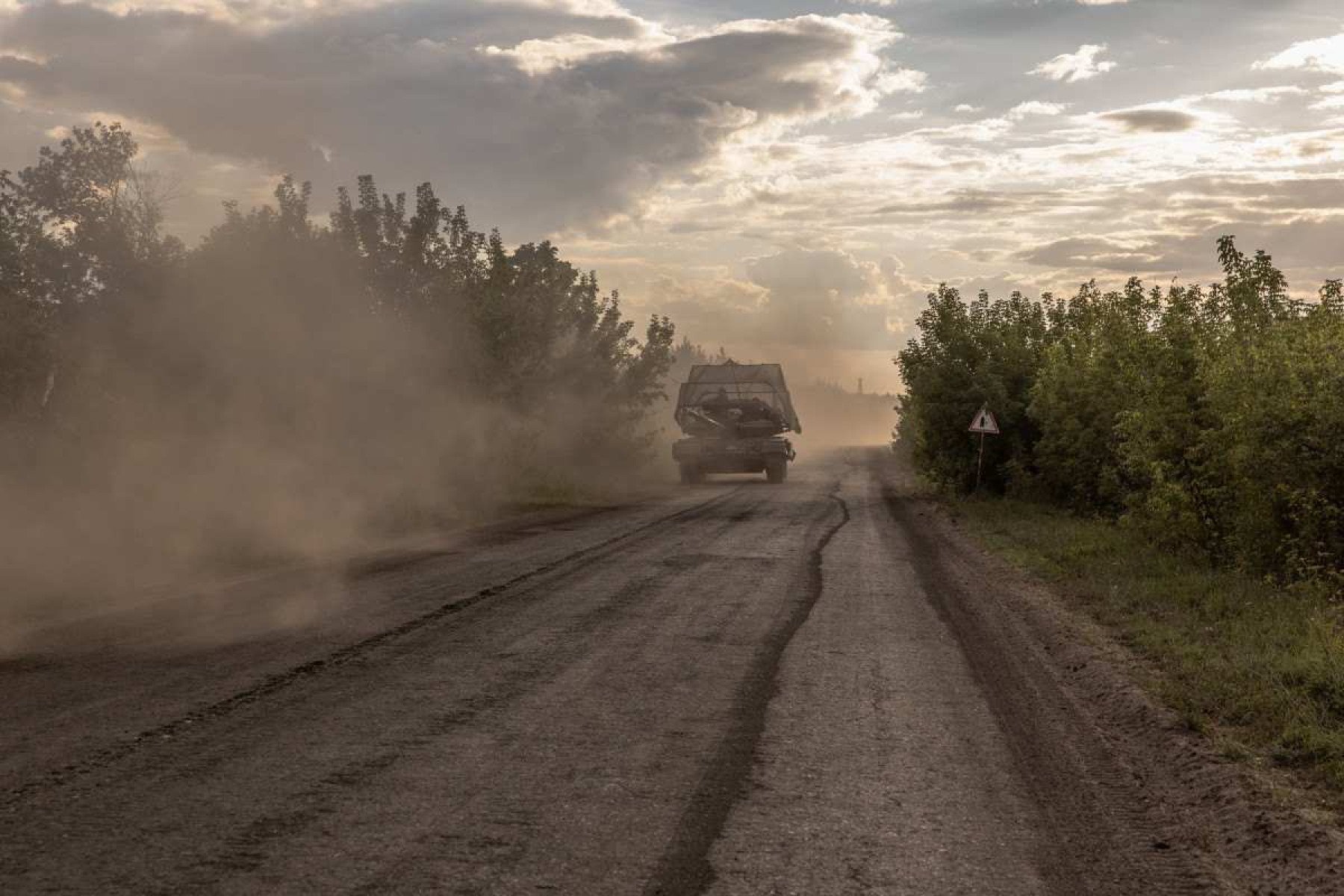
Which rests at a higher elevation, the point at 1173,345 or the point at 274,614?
the point at 1173,345

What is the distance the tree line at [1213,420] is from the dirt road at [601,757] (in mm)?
3006

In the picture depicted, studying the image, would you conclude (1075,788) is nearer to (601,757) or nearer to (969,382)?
(601,757)

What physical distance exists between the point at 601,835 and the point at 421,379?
20251mm

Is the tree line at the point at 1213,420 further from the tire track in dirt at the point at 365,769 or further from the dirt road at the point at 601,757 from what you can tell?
the tire track in dirt at the point at 365,769

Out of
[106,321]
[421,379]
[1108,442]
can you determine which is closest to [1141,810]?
[1108,442]

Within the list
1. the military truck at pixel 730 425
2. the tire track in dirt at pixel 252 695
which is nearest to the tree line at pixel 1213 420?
the tire track in dirt at pixel 252 695

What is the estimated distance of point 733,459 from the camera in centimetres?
3391

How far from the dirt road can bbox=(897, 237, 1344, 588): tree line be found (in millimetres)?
3006

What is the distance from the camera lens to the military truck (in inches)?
1328

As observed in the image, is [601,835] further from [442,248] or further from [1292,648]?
[442,248]

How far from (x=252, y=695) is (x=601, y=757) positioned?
2.39 metres

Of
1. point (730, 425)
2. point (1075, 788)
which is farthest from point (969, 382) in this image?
point (1075, 788)

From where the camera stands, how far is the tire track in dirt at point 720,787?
4250 mm

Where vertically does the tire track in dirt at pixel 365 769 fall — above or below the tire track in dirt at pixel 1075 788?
above
